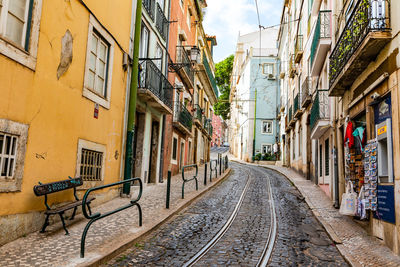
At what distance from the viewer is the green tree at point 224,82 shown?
46253 mm

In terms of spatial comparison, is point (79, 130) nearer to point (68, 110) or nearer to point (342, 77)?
point (68, 110)

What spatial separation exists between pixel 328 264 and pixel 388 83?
3390 mm

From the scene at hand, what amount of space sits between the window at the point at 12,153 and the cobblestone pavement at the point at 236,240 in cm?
194

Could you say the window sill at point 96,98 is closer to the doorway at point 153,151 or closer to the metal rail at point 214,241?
the metal rail at point 214,241

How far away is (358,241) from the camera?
6824 mm

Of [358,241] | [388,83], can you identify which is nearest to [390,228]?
[358,241]

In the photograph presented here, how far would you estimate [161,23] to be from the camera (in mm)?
13844

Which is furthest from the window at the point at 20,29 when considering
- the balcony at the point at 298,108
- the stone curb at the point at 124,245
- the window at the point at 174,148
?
the balcony at the point at 298,108

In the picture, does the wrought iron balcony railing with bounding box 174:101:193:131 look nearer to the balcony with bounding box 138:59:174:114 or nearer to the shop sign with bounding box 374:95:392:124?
the balcony with bounding box 138:59:174:114

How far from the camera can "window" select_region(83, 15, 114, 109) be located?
800cm

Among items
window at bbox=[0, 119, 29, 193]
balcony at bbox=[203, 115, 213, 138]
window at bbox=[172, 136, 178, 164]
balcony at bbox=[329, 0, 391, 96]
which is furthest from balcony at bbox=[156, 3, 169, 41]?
balcony at bbox=[203, 115, 213, 138]

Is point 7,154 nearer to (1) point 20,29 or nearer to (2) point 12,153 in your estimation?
(2) point 12,153

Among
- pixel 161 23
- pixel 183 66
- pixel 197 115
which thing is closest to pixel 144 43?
pixel 161 23

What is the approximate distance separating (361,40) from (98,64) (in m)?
5.87
